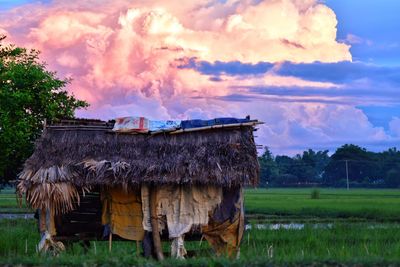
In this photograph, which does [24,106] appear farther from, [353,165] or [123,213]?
[353,165]

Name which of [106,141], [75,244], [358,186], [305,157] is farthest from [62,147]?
[305,157]

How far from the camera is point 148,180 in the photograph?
13.0 meters

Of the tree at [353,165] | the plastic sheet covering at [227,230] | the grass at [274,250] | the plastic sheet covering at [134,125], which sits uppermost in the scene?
the tree at [353,165]

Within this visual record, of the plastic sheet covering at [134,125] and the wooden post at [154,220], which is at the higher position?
the plastic sheet covering at [134,125]

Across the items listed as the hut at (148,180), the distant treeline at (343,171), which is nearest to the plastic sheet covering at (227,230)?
the hut at (148,180)

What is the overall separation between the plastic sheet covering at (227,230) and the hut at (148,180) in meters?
0.02

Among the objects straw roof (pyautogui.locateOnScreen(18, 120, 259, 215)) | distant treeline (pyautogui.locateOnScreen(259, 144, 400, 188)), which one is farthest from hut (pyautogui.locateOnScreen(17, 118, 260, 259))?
distant treeline (pyautogui.locateOnScreen(259, 144, 400, 188))

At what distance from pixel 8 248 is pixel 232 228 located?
15.8ft

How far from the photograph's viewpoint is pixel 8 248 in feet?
48.9

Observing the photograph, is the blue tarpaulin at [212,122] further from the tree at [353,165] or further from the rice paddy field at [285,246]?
the tree at [353,165]

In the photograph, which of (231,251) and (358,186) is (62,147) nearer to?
(231,251)

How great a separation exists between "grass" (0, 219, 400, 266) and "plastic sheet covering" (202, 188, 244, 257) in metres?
0.28

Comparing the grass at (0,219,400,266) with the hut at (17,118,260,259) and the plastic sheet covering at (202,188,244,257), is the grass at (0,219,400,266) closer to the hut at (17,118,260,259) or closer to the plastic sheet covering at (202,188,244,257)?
the plastic sheet covering at (202,188,244,257)

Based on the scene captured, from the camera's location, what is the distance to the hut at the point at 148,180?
43.0 feet
